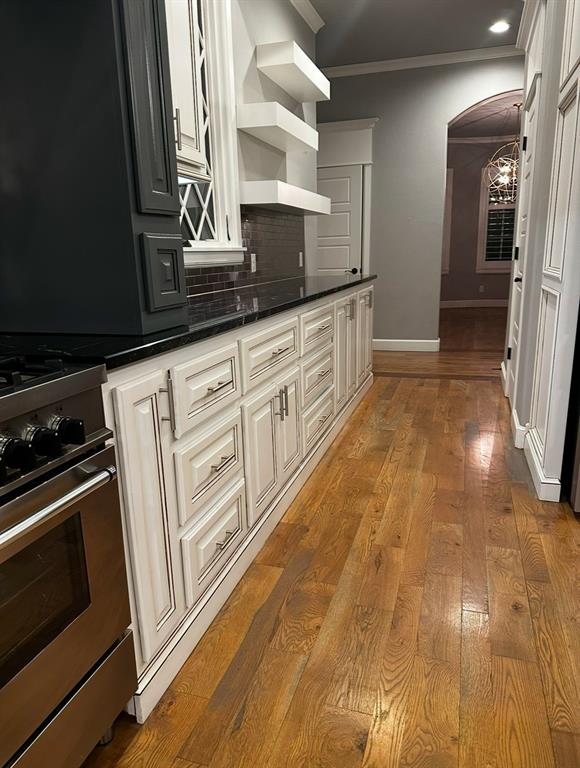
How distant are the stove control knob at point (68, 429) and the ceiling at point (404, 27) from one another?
4241 mm

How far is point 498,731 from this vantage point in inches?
52.5

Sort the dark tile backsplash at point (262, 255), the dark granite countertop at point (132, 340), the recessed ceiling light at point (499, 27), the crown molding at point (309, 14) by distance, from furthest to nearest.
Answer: the recessed ceiling light at point (499, 27) → the crown molding at point (309, 14) → the dark tile backsplash at point (262, 255) → the dark granite countertop at point (132, 340)

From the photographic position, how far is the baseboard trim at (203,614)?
4.59 feet

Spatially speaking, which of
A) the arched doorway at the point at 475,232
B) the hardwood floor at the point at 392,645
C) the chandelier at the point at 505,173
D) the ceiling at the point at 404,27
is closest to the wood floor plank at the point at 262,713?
the hardwood floor at the point at 392,645

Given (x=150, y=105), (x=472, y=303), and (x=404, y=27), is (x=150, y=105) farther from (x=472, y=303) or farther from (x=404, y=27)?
(x=472, y=303)

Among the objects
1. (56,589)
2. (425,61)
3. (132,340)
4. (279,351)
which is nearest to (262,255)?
(279,351)

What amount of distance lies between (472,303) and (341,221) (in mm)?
5059

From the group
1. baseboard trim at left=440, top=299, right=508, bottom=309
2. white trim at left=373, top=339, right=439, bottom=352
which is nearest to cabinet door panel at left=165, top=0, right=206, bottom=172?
white trim at left=373, top=339, right=439, bottom=352

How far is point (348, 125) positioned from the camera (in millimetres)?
5621

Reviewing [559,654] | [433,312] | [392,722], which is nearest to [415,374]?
[433,312]

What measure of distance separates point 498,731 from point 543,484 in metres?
1.39

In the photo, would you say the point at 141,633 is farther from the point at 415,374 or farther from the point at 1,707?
the point at 415,374

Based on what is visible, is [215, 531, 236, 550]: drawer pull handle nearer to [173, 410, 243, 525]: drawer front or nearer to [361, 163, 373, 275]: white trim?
[173, 410, 243, 525]: drawer front

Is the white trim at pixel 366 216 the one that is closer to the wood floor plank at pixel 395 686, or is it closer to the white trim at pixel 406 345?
the white trim at pixel 406 345
